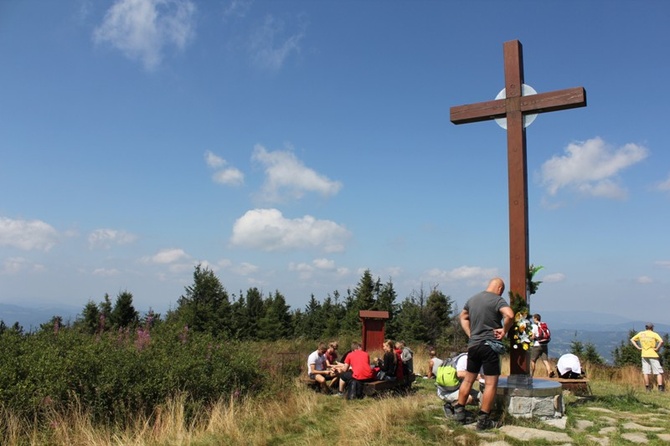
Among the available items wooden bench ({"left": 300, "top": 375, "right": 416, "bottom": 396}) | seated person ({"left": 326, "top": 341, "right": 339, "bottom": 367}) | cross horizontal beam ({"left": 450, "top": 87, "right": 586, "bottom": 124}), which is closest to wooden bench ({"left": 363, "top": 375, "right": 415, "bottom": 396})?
wooden bench ({"left": 300, "top": 375, "right": 416, "bottom": 396})

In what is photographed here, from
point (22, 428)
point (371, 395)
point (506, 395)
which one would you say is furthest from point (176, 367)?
point (506, 395)

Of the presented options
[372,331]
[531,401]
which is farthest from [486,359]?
[372,331]

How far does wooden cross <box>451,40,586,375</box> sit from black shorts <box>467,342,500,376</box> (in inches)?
50.4

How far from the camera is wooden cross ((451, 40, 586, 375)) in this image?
262 inches

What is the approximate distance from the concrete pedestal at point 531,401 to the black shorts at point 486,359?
65 centimetres

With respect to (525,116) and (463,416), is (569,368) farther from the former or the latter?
(525,116)

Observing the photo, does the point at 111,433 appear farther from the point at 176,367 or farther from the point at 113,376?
the point at 176,367

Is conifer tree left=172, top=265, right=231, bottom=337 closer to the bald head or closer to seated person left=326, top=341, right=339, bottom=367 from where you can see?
seated person left=326, top=341, right=339, bottom=367

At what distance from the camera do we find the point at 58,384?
603cm

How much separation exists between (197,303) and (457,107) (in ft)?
58.8

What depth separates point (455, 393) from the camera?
6750 mm

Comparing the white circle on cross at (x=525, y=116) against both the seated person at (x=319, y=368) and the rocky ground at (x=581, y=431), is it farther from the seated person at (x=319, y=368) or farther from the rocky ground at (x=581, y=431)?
the seated person at (x=319, y=368)

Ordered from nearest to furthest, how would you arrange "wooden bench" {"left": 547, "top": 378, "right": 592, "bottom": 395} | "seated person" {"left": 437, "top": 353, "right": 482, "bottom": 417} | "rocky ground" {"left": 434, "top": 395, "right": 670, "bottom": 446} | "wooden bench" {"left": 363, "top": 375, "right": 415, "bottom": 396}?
"rocky ground" {"left": 434, "top": 395, "right": 670, "bottom": 446}
"seated person" {"left": 437, "top": 353, "right": 482, "bottom": 417}
"wooden bench" {"left": 547, "top": 378, "right": 592, "bottom": 395}
"wooden bench" {"left": 363, "top": 375, "right": 415, "bottom": 396}

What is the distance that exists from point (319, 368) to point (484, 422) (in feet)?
16.2
